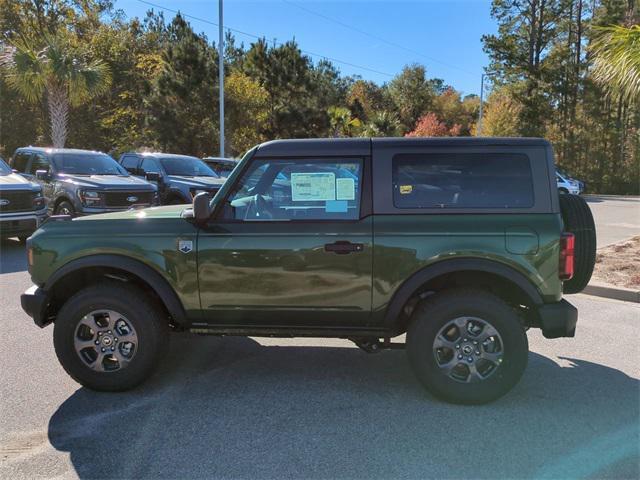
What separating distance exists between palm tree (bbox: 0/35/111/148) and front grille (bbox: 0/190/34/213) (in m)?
12.0

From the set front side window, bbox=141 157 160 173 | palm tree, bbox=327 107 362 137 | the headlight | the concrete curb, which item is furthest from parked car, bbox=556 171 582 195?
the headlight

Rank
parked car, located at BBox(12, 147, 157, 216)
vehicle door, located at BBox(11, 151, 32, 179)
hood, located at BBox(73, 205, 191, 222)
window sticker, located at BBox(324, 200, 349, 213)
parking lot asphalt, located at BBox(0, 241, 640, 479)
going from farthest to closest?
vehicle door, located at BBox(11, 151, 32, 179)
parked car, located at BBox(12, 147, 157, 216)
hood, located at BBox(73, 205, 191, 222)
window sticker, located at BBox(324, 200, 349, 213)
parking lot asphalt, located at BBox(0, 241, 640, 479)

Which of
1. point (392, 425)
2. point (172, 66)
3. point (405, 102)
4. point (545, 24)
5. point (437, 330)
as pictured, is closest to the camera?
point (392, 425)

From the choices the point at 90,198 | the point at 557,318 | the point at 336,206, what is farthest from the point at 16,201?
the point at 557,318

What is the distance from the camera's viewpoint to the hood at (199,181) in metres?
11.9

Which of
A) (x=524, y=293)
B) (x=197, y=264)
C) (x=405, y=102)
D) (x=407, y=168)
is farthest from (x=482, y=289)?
(x=405, y=102)

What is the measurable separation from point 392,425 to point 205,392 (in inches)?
55.9

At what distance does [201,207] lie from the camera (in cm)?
364

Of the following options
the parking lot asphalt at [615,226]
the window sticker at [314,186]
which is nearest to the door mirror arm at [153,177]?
the window sticker at [314,186]

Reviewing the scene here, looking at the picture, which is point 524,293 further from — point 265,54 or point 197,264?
point 265,54

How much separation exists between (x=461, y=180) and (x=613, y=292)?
4300mm

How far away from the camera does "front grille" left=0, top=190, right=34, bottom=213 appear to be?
9180 mm

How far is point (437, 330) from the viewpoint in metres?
3.62

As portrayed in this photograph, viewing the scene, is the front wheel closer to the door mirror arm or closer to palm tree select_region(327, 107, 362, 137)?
the door mirror arm
